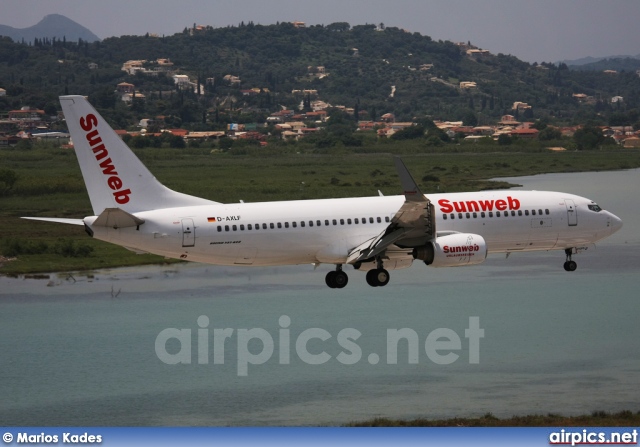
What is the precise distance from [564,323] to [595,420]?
23.2 meters

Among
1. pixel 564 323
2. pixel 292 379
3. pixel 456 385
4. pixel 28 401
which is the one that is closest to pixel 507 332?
pixel 564 323

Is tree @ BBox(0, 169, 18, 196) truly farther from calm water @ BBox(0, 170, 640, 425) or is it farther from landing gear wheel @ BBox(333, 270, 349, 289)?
landing gear wheel @ BBox(333, 270, 349, 289)

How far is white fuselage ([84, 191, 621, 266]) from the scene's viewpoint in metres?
65.1

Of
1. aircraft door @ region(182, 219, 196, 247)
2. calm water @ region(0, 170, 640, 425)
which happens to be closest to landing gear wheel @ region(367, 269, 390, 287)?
calm water @ region(0, 170, 640, 425)

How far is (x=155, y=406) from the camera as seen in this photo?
2926 inches

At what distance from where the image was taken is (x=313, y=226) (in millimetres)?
66812

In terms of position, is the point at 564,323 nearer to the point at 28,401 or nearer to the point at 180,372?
the point at 180,372

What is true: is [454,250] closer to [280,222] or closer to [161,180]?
[280,222]

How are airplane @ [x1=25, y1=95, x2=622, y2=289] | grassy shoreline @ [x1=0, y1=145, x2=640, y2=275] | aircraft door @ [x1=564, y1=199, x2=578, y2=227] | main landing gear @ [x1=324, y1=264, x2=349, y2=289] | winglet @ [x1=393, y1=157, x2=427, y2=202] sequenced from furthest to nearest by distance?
1. grassy shoreline @ [x1=0, y1=145, x2=640, y2=275]
2. aircraft door @ [x1=564, y1=199, x2=578, y2=227]
3. main landing gear @ [x1=324, y1=264, x2=349, y2=289]
4. airplane @ [x1=25, y1=95, x2=622, y2=289]
5. winglet @ [x1=393, y1=157, x2=427, y2=202]

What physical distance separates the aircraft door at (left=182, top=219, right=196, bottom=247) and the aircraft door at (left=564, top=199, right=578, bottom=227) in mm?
22647

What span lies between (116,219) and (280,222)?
886 centimetres

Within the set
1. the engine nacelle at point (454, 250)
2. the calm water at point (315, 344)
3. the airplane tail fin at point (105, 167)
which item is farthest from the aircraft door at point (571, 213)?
the airplane tail fin at point (105, 167)

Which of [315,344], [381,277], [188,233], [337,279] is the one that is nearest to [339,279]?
[337,279]

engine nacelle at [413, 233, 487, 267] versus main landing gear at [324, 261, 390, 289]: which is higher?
engine nacelle at [413, 233, 487, 267]
